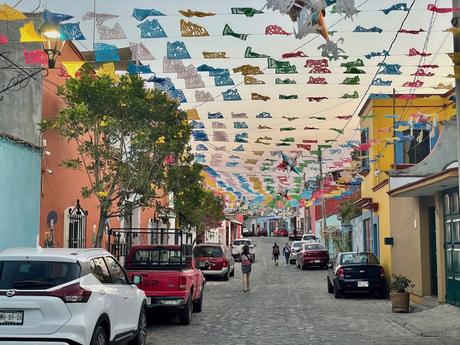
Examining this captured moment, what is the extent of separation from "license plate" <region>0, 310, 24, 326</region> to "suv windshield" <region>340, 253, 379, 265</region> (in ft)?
50.2

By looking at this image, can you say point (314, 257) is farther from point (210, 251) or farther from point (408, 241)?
point (408, 241)

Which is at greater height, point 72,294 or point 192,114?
point 192,114

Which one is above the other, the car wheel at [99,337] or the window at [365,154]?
the window at [365,154]

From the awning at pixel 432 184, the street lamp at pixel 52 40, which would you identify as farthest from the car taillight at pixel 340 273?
the street lamp at pixel 52 40

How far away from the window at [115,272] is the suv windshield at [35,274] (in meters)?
1.42

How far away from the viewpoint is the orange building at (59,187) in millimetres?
17984

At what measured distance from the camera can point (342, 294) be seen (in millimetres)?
22078

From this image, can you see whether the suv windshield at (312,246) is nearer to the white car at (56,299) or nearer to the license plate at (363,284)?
the license plate at (363,284)

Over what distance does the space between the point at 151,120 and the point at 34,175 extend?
341cm

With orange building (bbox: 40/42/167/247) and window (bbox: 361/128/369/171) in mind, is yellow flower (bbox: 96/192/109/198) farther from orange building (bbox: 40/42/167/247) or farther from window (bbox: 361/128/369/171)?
window (bbox: 361/128/369/171)

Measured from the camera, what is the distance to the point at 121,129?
17.2 m

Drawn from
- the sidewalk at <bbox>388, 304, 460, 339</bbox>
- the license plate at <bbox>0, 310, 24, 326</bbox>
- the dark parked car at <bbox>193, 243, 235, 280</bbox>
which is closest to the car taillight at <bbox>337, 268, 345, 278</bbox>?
the sidewalk at <bbox>388, 304, 460, 339</bbox>

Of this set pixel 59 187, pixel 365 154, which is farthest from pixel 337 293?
pixel 365 154

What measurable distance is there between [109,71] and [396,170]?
1270cm
